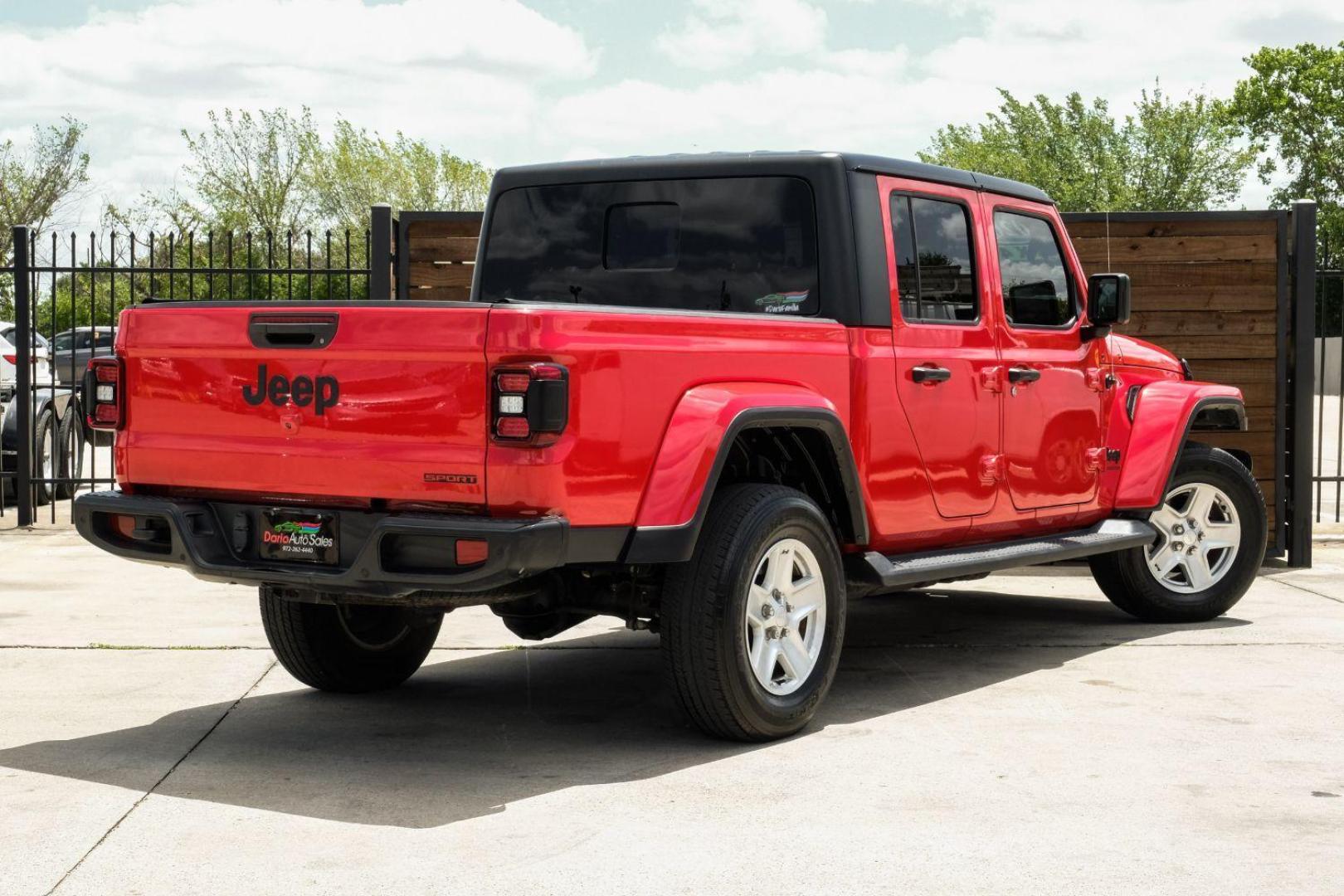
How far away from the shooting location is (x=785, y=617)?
5797mm

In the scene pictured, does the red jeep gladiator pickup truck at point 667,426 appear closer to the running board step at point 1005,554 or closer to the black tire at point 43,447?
the running board step at point 1005,554

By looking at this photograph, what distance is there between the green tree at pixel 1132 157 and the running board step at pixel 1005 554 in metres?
46.7

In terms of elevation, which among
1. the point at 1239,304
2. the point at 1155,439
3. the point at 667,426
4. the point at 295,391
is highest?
the point at 1239,304

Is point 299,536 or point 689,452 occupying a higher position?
point 689,452

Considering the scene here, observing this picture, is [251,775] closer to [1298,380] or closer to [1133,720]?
[1133,720]

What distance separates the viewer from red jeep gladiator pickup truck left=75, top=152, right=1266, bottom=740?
5016 millimetres

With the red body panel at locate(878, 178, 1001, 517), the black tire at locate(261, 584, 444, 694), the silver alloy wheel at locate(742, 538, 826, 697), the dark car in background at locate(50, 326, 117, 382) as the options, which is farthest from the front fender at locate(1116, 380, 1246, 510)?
the dark car in background at locate(50, 326, 117, 382)

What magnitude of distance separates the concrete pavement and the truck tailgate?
3.11 ft

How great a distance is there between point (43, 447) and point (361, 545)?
9.88m

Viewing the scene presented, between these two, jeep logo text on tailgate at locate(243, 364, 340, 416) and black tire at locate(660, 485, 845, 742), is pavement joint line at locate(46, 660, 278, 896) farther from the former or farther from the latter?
black tire at locate(660, 485, 845, 742)

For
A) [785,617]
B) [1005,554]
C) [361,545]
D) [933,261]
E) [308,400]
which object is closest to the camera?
[361,545]

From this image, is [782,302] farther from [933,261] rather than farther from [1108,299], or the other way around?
[1108,299]

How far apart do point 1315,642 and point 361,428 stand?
4.86 metres

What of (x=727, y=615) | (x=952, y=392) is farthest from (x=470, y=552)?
(x=952, y=392)
